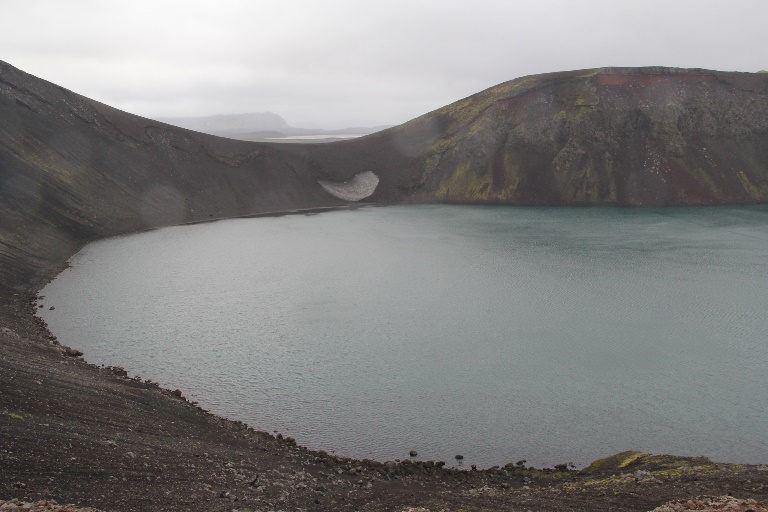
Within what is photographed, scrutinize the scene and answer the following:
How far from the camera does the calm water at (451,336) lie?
24.1 m

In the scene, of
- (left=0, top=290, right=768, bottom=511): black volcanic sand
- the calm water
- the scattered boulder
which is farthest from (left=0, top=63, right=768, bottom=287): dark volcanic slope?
(left=0, top=290, right=768, bottom=511): black volcanic sand

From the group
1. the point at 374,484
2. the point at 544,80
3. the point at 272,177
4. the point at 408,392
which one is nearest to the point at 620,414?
the point at 408,392

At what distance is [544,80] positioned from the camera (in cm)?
10344

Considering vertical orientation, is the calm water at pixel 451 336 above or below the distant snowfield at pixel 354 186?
below

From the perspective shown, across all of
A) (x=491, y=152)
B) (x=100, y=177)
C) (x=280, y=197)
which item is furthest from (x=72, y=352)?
(x=491, y=152)

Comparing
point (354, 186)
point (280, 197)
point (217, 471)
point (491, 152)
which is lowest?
point (217, 471)

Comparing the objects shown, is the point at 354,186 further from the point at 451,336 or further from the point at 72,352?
the point at 72,352

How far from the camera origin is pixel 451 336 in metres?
34.9

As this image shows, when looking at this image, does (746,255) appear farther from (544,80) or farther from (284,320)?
(544,80)

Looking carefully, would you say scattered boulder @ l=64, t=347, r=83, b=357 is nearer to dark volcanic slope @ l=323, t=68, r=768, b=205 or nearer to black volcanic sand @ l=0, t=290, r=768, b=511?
black volcanic sand @ l=0, t=290, r=768, b=511

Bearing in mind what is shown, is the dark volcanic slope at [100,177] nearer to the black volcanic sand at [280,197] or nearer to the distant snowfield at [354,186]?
the black volcanic sand at [280,197]

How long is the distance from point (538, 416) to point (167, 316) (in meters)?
24.1

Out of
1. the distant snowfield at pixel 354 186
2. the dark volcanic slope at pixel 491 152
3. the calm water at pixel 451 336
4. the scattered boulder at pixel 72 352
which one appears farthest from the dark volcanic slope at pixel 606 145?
the scattered boulder at pixel 72 352

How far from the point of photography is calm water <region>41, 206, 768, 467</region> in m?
24.1
